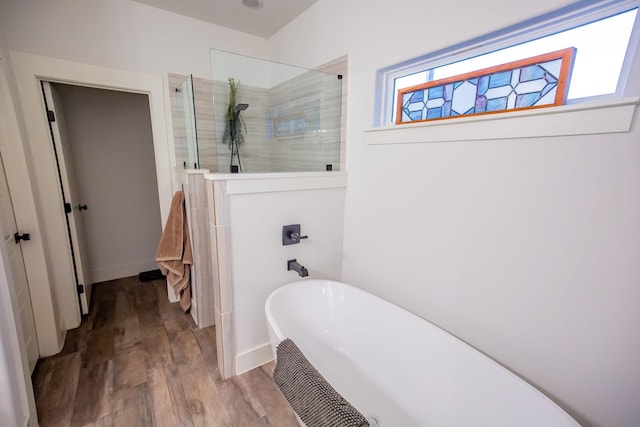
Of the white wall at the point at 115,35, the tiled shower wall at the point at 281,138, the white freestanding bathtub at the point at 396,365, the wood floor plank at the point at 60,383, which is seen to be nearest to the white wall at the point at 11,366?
the wood floor plank at the point at 60,383

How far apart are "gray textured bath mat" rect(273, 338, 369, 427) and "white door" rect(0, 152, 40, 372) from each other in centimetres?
162

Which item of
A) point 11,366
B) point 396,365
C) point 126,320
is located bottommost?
point 126,320

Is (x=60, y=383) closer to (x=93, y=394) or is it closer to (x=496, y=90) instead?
(x=93, y=394)

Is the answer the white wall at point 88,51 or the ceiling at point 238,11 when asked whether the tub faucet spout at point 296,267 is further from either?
the ceiling at point 238,11

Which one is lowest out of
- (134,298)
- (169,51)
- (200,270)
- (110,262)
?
(134,298)

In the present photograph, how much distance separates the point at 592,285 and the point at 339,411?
3.33 feet

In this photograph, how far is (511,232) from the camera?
1.14 metres

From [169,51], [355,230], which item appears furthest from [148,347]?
[169,51]

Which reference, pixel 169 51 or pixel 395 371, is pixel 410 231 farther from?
pixel 169 51

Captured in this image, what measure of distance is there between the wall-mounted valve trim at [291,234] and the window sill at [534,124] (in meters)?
0.87

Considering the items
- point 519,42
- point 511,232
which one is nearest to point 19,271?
point 511,232

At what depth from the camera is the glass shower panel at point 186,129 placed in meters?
2.01

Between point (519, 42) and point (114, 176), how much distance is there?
3.60 meters

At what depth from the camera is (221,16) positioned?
2184 millimetres
